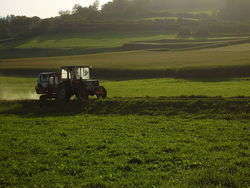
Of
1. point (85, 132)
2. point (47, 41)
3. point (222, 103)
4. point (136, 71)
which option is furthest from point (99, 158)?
point (47, 41)

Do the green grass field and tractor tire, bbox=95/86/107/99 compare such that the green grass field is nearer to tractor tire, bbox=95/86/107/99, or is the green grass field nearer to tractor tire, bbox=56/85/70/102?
tractor tire, bbox=56/85/70/102

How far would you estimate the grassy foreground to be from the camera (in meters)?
13.5

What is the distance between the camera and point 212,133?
2019 cm

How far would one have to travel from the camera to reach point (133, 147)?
17.6 meters

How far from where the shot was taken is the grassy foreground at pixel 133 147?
13.5 meters

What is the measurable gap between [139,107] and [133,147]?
1240cm

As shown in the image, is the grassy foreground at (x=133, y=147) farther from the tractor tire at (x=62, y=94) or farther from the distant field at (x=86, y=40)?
the distant field at (x=86, y=40)

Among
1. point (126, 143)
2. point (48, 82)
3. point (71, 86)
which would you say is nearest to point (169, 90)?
point (71, 86)

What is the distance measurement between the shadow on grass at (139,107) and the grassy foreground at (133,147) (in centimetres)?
8

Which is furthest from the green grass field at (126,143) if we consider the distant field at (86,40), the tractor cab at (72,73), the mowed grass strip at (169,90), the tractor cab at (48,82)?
the distant field at (86,40)

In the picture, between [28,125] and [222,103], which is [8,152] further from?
[222,103]

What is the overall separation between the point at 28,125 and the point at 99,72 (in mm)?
44148

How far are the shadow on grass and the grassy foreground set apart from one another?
8cm

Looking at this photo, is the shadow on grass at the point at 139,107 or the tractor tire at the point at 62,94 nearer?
the shadow on grass at the point at 139,107
